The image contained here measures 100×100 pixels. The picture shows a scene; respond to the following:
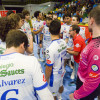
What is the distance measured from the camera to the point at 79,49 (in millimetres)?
2408

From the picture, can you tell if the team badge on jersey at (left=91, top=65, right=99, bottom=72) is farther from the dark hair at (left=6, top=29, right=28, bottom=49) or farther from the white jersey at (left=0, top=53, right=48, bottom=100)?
the dark hair at (left=6, top=29, right=28, bottom=49)

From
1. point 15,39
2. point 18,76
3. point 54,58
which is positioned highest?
point 15,39

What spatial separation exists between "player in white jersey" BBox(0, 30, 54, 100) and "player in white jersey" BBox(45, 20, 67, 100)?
0.81 meters

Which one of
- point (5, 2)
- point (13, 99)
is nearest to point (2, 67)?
point (13, 99)

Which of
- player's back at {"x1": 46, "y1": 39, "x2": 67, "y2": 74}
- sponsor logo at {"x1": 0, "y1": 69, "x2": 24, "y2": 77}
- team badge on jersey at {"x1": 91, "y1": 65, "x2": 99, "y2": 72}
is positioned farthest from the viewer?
player's back at {"x1": 46, "y1": 39, "x2": 67, "y2": 74}

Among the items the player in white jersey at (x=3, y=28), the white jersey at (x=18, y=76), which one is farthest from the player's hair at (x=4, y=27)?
the white jersey at (x=18, y=76)

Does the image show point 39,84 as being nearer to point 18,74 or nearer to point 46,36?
point 18,74

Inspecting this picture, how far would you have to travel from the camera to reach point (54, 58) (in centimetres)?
190

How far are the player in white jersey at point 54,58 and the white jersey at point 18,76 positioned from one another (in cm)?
83

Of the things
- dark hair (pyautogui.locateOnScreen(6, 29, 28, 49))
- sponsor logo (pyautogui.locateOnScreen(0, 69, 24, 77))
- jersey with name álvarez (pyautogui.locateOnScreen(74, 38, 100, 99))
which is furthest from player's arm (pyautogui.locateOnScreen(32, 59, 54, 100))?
jersey with name álvarez (pyautogui.locateOnScreen(74, 38, 100, 99))

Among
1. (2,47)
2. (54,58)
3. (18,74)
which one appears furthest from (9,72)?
(54,58)

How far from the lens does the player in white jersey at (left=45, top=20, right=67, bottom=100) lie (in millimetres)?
1856

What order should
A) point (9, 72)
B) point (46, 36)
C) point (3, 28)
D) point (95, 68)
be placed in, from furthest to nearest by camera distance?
point (46, 36)
point (3, 28)
point (95, 68)
point (9, 72)

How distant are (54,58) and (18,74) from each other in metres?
0.98
